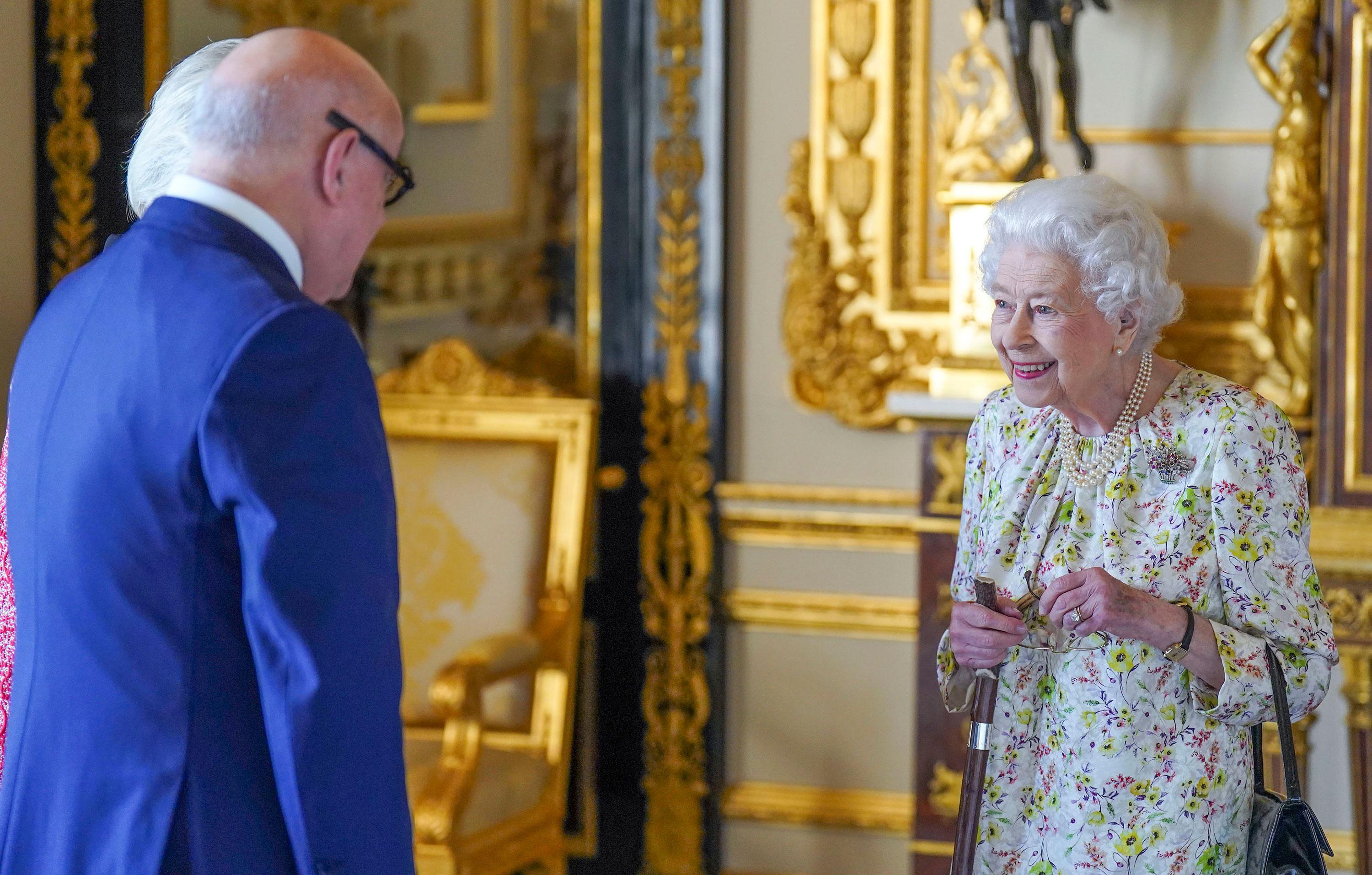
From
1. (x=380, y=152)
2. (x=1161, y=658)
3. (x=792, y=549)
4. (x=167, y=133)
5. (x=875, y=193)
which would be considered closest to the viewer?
(x=380, y=152)

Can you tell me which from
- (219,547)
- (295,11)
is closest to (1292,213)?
(295,11)

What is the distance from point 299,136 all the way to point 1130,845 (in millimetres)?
1195

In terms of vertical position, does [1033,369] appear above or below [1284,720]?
above

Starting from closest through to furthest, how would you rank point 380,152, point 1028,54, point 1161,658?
point 380,152 < point 1161,658 < point 1028,54

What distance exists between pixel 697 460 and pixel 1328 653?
6.59 ft

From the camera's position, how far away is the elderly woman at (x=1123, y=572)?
5.65 ft

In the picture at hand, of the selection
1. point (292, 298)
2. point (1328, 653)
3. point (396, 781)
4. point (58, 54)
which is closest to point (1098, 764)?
point (1328, 653)

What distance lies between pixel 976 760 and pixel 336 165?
98 cm

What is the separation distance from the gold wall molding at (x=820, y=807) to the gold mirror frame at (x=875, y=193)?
2.89 feet

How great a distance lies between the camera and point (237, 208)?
1432 mm

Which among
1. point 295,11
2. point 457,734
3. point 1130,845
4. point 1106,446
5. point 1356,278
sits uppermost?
point 295,11

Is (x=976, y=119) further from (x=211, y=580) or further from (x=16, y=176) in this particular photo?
(x=211, y=580)

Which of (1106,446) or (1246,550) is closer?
(1246,550)

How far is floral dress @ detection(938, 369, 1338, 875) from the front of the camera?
1.73 metres
